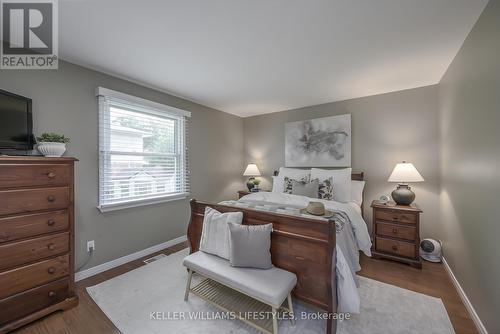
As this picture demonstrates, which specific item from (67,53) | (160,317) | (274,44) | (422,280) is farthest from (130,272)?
(422,280)

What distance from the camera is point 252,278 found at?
1.53 m

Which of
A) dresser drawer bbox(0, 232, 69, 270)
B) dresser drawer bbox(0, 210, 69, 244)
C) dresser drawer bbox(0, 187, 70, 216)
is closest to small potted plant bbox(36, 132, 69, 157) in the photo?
dresser drawer bbox(0, 187, 70, 216)

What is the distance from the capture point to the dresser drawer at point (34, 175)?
1519 millimetres

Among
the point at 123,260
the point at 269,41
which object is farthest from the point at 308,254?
the point at 123,260

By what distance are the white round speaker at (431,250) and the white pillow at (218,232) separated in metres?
2.63

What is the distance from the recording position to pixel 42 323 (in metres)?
1.63

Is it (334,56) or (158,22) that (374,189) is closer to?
(334,56)

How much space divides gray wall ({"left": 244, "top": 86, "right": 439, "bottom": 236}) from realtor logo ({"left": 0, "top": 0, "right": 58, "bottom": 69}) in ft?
11.9

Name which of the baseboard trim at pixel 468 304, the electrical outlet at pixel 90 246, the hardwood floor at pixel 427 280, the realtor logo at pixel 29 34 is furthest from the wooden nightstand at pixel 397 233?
the realtor logo at pixel 29 34

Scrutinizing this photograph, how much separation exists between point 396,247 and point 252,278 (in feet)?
7.23

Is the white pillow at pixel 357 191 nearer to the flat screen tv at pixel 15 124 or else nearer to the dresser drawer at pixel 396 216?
the dresser drawer at pixel 396 216

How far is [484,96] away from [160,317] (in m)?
3.13

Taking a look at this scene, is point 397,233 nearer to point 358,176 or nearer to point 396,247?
point 396,247

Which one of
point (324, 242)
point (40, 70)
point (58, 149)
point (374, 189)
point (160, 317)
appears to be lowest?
point (160, 317)
